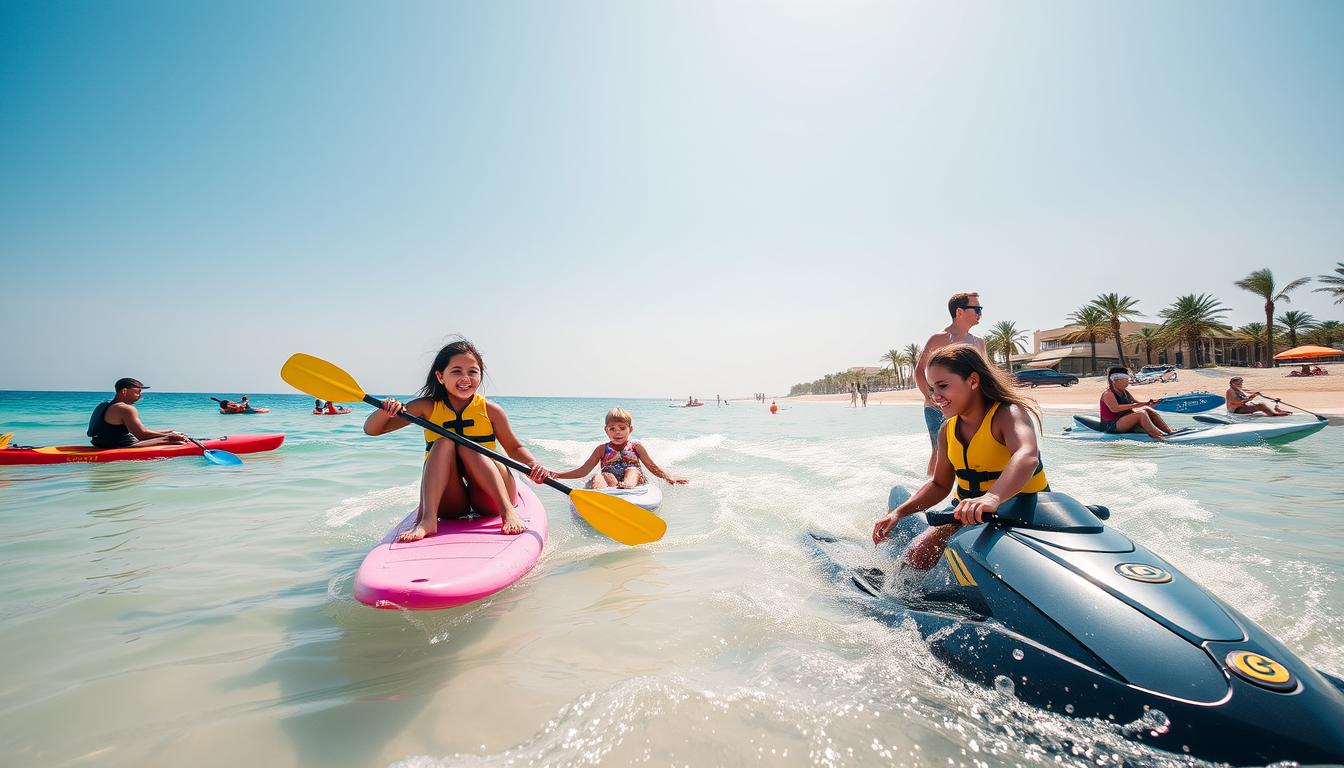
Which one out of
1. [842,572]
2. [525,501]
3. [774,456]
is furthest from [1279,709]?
[774,456]

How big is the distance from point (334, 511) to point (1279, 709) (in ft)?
22.5

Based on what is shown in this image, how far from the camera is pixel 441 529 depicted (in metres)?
3.54

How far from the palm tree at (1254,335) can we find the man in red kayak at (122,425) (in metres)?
58.6

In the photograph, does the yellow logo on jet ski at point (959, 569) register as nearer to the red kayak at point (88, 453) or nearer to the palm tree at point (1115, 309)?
Result: the red kayak at point (88, 453)

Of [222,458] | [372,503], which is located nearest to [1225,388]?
[372,503]

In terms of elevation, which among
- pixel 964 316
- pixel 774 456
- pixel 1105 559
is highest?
pixel 964 316

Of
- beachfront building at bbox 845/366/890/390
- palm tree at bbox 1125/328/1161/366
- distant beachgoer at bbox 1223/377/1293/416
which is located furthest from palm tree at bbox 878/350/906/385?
distant beachgoer at bbox 1223/377/1293/416

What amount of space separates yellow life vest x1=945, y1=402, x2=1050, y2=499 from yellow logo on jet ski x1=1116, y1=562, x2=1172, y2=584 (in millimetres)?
584

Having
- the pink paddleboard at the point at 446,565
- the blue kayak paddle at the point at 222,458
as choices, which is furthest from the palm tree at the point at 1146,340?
the blue kayak paddle at the point at 222,458

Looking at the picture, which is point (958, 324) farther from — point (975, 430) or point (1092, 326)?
point (1092, 326)

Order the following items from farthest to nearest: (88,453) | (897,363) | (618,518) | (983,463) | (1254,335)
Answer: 1. (897,363)
2. (1254,335)
3. (88,453)
4. (618,518)
5. (983,463)

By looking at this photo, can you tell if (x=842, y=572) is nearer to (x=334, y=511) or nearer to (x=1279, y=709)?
(x=1279, y=709)

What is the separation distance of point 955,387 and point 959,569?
953 millimetres

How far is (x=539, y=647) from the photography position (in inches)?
106
